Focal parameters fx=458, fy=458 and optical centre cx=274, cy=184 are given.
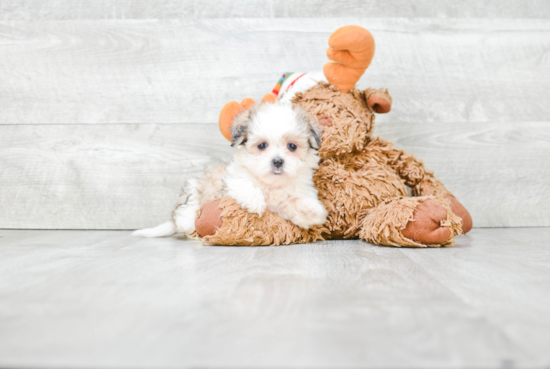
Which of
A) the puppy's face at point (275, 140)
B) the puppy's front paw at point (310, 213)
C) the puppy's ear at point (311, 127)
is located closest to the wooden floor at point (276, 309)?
the puppy's front paw at point (310, 213)

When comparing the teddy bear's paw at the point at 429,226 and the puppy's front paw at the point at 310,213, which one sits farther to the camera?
the puppy's front paw at the point at 310,213

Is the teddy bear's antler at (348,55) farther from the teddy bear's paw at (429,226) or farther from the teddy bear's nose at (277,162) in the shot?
the teddy bear's paw at (429,226)

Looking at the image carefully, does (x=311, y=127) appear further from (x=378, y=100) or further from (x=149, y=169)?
(x=149, y=169)

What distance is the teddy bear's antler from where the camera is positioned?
1697 millimetres

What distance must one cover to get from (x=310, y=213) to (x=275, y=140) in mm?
314

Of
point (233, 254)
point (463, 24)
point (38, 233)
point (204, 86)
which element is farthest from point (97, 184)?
point (463, 24)

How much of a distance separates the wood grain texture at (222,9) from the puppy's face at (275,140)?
82 centimetres

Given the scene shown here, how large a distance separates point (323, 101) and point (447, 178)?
0.88 m

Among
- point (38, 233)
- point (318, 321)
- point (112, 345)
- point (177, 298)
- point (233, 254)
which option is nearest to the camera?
point (112, 345)

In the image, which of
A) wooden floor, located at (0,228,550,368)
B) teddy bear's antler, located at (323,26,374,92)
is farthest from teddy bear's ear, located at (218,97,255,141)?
wooden floor, located at (0,228,550,368)

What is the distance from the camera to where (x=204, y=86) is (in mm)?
2328

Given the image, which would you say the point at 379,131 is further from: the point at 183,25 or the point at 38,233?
the point at 38,233

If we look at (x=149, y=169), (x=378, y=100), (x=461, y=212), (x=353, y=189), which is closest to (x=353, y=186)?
(x=353, y=189)

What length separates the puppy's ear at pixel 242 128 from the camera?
5.68 feet
